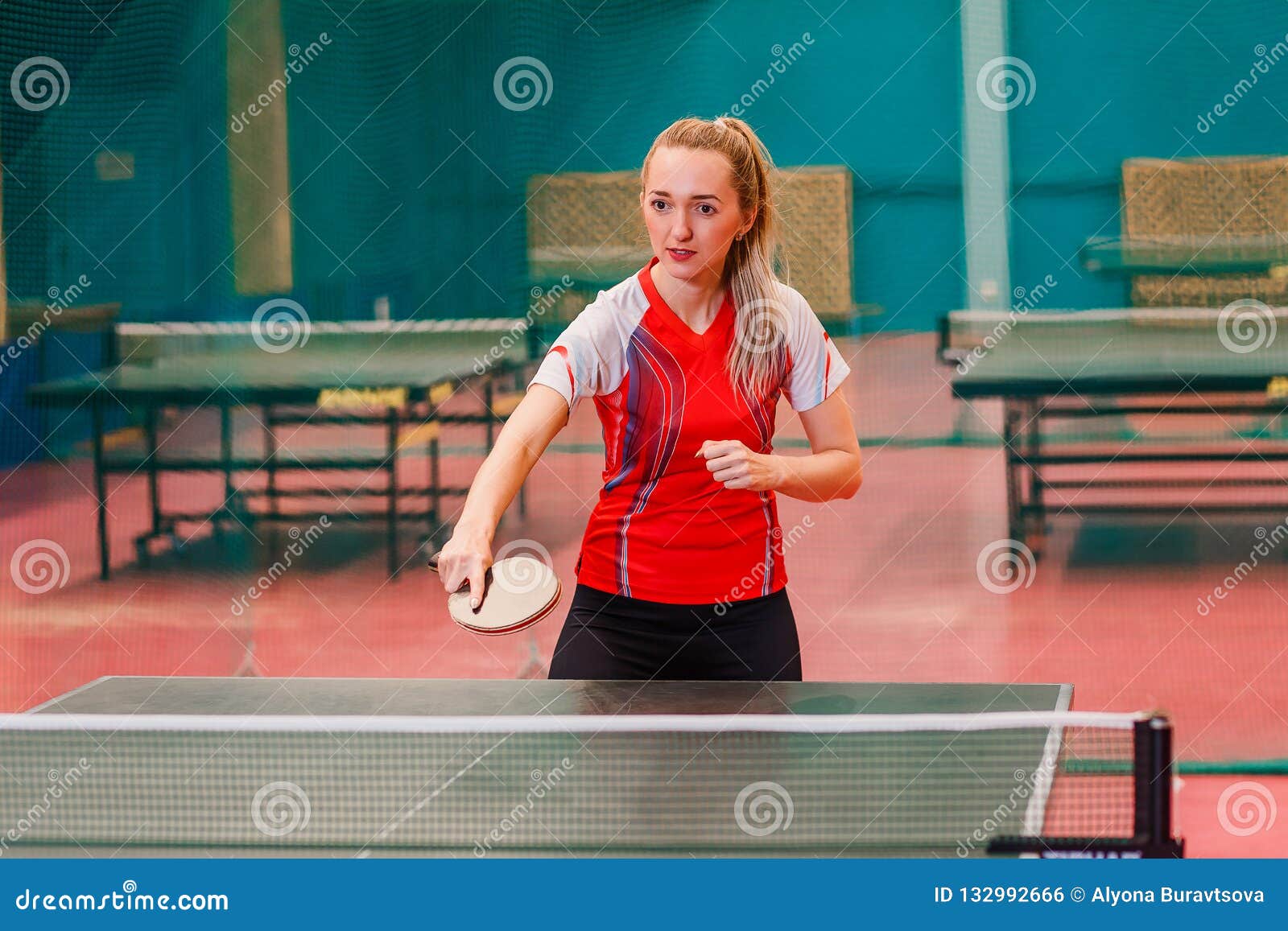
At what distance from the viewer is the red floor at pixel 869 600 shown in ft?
14.8

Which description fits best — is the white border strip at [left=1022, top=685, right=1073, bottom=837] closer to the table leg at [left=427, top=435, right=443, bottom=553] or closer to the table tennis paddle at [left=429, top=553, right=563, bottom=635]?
the table tennis paddle at [left=429, top=553, right=563, bottom=635]

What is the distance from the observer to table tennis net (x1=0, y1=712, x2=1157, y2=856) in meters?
1.84

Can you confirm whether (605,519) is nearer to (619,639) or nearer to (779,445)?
(619,639)

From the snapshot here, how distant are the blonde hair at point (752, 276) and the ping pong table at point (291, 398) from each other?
222 centimetres

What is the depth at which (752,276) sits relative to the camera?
249cm

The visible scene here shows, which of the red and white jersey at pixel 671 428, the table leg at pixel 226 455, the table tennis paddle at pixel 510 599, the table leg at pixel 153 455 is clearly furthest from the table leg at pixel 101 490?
the table tennis paddle at pixel 510 599

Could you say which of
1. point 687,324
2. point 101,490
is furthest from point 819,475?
point 101,490

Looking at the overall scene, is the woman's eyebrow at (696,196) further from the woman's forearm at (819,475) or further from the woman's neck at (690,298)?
the woman's forearm at (819,475)

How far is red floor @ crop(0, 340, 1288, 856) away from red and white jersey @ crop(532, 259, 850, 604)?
7.04 ft

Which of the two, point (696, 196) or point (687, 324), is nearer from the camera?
point (696, 196)

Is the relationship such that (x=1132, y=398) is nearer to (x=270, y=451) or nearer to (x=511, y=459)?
(x=270, y=451)

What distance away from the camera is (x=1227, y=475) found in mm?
4469

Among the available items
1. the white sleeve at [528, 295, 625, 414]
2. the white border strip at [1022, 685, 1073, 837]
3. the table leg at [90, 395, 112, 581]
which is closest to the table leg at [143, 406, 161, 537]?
the table leg at [90, 395, 112, 581]

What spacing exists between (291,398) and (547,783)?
9.85 feet
